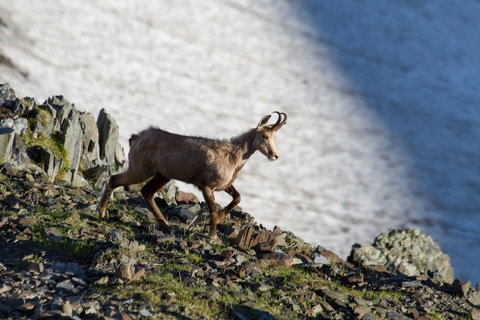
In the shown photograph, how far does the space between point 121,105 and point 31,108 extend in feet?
18.9

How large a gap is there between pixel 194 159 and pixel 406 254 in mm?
7041

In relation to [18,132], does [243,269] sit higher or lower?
lower

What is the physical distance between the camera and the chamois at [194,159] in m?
9.16

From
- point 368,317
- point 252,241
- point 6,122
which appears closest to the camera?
point 368,317

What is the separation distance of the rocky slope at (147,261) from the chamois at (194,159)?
692mm

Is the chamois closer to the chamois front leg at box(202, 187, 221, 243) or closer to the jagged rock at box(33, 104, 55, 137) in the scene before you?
the chamois front leg at box(202, 187, 221, 243)

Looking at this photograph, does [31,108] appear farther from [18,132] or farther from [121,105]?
[121,105]

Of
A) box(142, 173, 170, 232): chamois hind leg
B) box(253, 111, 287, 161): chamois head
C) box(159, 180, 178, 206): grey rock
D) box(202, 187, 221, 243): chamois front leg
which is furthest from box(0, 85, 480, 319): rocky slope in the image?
box(253, 111, 287, 161): chamois head

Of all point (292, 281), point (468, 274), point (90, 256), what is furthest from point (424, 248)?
point (90, 256)

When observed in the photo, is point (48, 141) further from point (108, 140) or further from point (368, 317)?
point (368, 317)

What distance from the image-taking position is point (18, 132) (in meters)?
11.8

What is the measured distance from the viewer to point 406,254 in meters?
12.8

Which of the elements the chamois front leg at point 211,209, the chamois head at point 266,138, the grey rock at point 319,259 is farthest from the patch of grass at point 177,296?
the chamois head at point 266,138

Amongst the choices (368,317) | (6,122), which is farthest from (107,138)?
(368,317)
